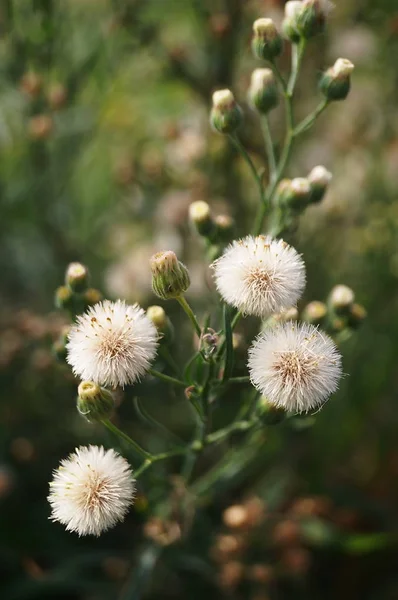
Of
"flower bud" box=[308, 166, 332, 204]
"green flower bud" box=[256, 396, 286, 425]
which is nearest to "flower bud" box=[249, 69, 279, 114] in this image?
"flower bud" box=[308, 166, 332, 204]

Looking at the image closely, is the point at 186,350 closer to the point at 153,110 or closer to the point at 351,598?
the point at 351,598

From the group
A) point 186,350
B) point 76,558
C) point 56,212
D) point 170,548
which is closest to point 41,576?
point 76,558

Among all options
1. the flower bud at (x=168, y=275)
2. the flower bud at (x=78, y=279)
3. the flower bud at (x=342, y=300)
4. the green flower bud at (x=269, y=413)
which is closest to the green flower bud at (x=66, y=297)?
the flower bud at (x=78, y=279)

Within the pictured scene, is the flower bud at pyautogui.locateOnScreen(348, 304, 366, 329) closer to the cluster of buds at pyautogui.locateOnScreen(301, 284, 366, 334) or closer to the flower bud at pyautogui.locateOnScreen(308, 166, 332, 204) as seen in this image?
the cluster of buds at pyautogui.locateOnScreen(301, 284, 366, 334)

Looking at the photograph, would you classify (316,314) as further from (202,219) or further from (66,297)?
(66,297)

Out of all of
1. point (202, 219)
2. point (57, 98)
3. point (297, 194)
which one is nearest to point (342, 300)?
point (297, 194)

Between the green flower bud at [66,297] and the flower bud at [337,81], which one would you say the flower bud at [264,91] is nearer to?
the flower bud at [337,81]
